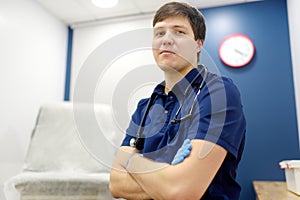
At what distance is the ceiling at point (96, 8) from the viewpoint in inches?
102

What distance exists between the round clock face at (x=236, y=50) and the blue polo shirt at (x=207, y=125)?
1.55m

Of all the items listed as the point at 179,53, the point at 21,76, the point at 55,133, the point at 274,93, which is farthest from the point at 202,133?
the point at 21,76

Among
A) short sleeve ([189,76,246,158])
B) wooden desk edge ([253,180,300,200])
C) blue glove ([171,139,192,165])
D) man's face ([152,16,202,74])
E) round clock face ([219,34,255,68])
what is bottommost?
wooden desk edge ([253,180,300,200])

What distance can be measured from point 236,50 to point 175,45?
1.70 m

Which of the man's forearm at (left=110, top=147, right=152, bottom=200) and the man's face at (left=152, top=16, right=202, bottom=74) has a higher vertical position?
the man's face at (left=152, top=16, right=202, bottom=74)

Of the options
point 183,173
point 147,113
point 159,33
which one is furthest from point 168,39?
point 183,173

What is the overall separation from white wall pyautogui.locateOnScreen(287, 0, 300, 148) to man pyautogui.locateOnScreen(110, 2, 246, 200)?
1276 millimetres

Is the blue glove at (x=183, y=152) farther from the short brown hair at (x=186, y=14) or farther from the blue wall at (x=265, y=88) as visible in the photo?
the blue wall at (x=265, y=88)

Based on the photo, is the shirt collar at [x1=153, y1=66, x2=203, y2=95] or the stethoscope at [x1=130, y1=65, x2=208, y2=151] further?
the shirt collar at [x1=153, y1=66, x2=203, y2=95]

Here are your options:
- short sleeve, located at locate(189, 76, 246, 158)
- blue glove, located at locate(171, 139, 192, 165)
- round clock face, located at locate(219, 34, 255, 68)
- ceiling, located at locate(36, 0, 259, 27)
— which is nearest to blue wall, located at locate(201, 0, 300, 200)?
round clock face, located at locate(219, 34, 255, 68)

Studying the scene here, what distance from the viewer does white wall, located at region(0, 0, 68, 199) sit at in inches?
84.9

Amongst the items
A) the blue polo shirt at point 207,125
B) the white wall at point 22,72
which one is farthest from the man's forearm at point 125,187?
the white wall at point 22,72

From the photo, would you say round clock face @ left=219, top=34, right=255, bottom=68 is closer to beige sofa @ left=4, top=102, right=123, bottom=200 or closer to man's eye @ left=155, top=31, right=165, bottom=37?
beige sofa @ left=4, top=102, right=123, bottom=200

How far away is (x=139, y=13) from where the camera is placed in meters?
2.80
